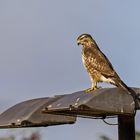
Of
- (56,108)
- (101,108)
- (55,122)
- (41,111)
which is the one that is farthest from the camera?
(55,122)

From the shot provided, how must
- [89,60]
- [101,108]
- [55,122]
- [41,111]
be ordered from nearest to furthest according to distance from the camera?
[101,108], [41,111], [55,122], [89,60]

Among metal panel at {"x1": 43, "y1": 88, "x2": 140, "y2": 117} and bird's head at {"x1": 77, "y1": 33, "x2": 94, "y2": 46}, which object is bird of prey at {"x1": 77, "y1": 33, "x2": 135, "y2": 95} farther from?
metal panel at {"x1": 43, "y1": 88, "x2": 140, "y2": 117}

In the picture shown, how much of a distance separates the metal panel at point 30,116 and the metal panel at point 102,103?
0.65 meters

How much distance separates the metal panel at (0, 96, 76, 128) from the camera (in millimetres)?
7616

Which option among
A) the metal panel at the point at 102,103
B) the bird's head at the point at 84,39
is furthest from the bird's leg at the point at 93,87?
the bird's head at the point at 84,39

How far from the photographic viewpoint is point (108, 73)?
841cm

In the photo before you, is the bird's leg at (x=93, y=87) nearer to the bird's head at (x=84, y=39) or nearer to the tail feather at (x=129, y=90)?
the tail feather at (x=129, y=90)

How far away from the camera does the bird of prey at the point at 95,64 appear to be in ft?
27.1

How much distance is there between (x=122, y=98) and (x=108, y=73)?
1.65 m

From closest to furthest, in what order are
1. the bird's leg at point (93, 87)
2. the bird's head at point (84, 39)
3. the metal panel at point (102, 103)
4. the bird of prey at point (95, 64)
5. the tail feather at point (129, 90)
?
the metal panel at point (102, 103) → the tail feather at point (129, 90) → the bird's leg at point (93, 87) → the bird of prey at point (95, 64) → the bird's head at point (84, 39)

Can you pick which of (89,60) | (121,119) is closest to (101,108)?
(121,119)

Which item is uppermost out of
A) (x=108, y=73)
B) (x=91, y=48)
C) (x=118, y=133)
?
(x=91, y=48)

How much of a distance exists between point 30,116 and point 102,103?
1.27 m

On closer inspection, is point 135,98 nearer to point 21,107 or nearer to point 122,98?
point 122,98
